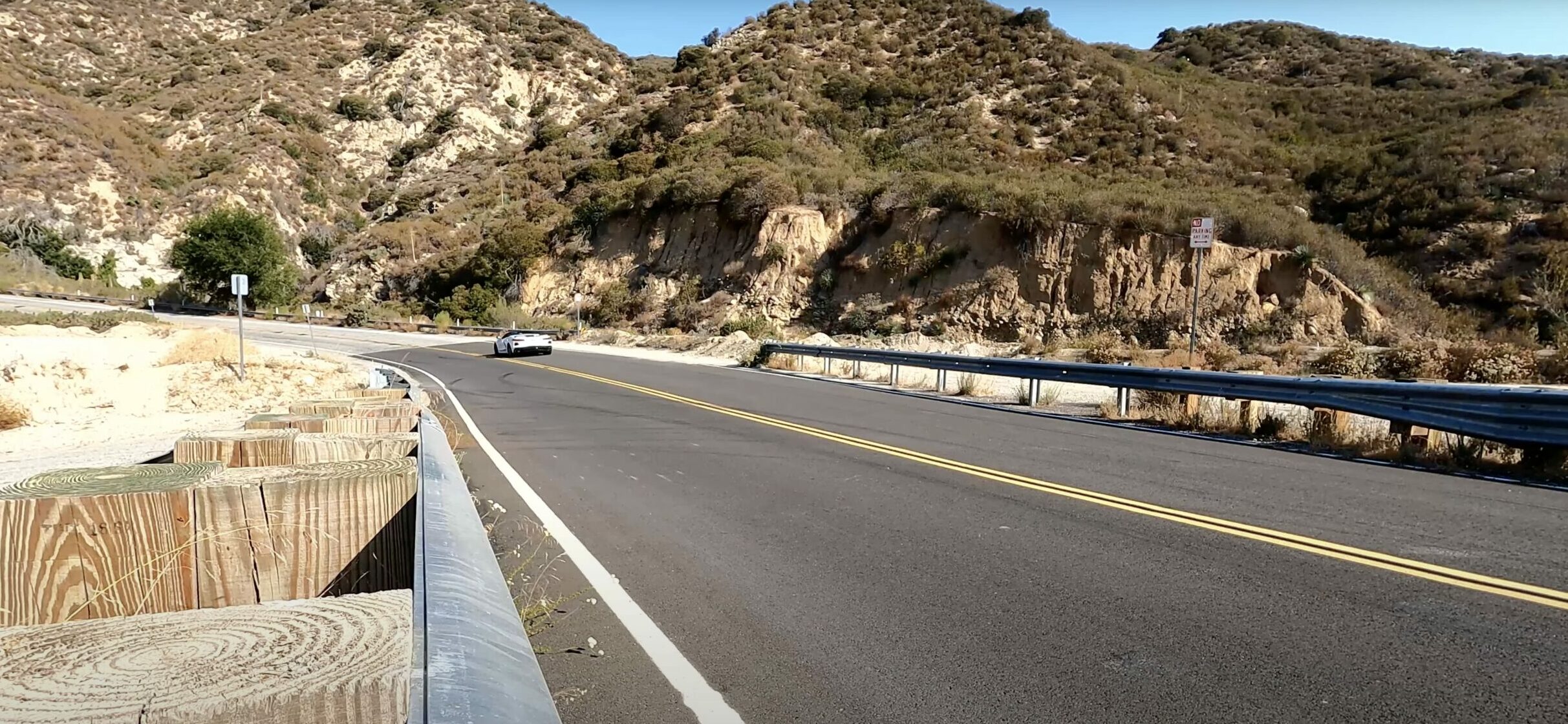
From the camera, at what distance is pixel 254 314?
50375 millimetres

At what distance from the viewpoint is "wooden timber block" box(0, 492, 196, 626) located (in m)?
2.15

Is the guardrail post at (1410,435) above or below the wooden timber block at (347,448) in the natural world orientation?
below

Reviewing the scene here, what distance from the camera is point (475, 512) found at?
8.76 ft

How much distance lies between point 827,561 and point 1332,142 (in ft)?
140

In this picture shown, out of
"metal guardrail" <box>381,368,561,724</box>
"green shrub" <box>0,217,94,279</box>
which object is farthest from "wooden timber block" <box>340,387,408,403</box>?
"green shrub" <box>0,217,94,279</box>

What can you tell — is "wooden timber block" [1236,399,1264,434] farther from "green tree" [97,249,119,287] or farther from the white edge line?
"green tree" [97,249,119,287]

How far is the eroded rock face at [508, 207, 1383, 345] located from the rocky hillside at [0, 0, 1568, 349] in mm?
117

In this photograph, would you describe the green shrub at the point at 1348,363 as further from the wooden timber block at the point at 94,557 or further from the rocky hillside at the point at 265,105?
the rocky hillside at the point at 265,105

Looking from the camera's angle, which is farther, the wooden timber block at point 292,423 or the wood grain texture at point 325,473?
the wooden timber block at point 292,423

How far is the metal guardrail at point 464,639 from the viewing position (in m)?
1.22

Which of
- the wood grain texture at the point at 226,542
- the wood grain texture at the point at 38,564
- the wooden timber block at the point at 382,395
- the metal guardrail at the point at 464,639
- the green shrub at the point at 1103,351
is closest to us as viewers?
the metal guardrail at the point at 464,639

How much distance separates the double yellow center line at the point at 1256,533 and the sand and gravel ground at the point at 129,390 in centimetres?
913

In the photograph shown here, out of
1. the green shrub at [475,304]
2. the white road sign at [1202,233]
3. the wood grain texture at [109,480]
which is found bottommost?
the wood grain texture at [109,480]

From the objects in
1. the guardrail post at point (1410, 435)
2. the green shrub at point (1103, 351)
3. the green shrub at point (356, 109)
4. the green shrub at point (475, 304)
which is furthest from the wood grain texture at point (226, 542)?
the green shrub at point (356, 109)
